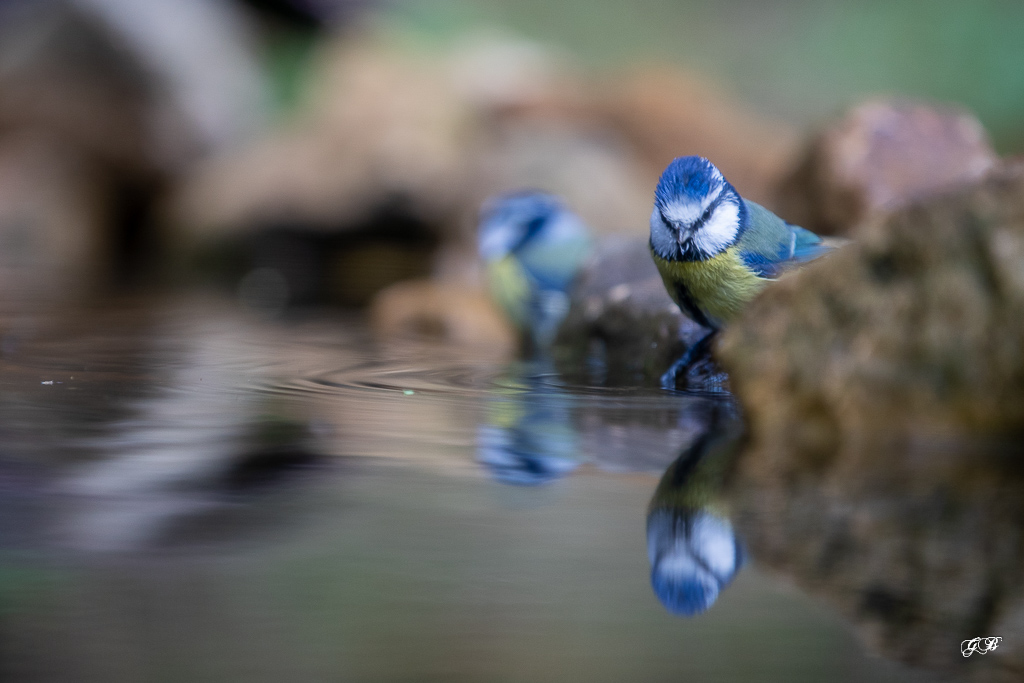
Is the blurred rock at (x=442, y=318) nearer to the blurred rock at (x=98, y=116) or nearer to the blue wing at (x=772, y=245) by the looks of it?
the blue wing at (x=772, y=245)

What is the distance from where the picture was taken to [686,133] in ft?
35.4

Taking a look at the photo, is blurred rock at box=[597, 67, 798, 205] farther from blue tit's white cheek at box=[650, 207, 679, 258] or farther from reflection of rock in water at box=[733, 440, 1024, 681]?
reflection of rock in water at box=[733, 440, 1024, 681]

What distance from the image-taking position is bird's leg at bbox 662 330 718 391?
3.32 meters

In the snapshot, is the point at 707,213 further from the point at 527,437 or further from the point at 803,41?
the point at 803,41

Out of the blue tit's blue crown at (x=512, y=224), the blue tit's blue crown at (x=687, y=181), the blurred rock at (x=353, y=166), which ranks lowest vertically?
the blue tit's blue crown at (x=687, y=181)

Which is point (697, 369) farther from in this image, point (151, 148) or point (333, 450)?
point (151, 148)

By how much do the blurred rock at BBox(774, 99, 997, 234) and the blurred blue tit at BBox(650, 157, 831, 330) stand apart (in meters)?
2.80

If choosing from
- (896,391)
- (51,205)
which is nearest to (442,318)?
(896,391)

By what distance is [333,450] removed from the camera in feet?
7.63

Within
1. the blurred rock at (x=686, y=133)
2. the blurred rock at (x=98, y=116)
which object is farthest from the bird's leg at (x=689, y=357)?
the blurred rock at (x=98, y=116)

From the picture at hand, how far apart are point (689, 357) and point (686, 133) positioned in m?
7.83

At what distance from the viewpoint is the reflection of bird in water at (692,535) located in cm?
148

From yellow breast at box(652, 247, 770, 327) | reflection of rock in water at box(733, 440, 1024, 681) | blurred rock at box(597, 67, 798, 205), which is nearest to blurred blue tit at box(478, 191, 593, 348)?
yellow breast at box(652, 247, 770, 327)

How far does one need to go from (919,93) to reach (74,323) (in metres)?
12.3
